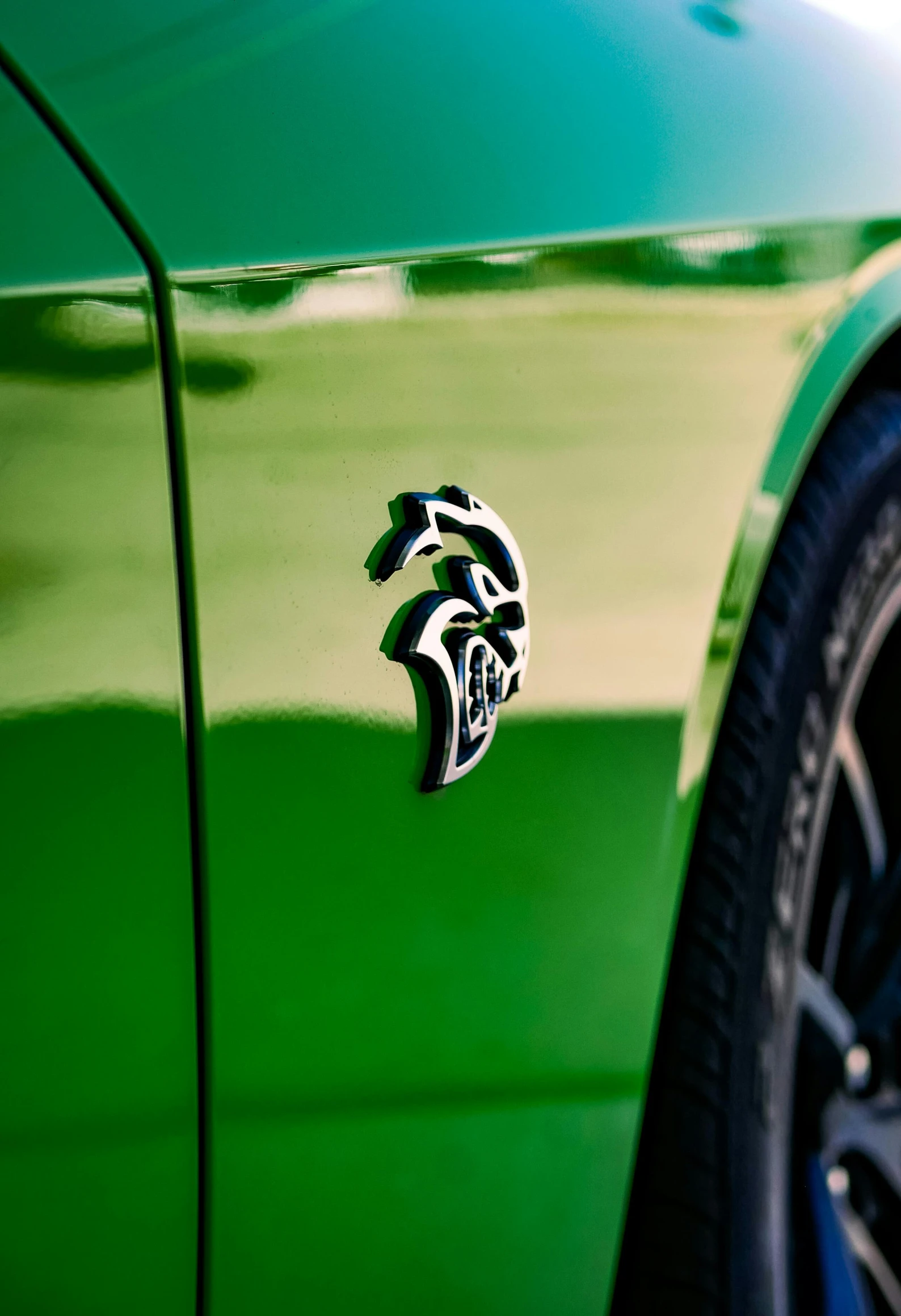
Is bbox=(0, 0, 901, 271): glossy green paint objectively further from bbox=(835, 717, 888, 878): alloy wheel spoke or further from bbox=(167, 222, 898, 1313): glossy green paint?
bbox=(835, 717, 888, 878): alloy wheel spoke

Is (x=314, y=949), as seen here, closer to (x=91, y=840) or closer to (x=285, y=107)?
(x=91, y=840)

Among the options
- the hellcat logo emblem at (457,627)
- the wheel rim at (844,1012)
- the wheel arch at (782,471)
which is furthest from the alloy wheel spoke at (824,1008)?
the hellcat logo emblem at (457,627)

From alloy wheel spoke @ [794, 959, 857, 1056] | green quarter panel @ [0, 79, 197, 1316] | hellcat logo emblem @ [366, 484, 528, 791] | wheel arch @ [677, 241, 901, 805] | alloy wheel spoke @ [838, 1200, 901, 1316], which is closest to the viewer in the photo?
green quarter panel @ [0, 79, 197, 1316]

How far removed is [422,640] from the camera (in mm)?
868

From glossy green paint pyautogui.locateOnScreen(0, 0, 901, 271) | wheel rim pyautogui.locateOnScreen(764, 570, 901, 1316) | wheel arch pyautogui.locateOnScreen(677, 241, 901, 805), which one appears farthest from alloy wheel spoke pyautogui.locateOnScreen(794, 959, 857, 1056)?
glossy green paint pyautogui.locateOnScreen(0, 0, 901, 271)

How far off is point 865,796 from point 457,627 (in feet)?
2.52

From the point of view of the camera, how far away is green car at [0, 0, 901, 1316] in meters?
0.74

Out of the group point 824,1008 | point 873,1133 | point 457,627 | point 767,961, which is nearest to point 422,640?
point 457,627

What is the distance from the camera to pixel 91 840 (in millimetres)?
741

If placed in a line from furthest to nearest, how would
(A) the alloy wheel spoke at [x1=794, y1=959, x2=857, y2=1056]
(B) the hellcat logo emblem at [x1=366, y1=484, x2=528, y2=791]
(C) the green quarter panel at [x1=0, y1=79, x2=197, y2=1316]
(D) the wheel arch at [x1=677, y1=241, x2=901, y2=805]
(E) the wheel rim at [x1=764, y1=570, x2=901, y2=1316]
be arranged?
(A) the alloy wheel spoke at [x1=794, y1=959, x2=857, y2=1056] < (E) the wheel rim at [x1=764, y1=570, x2=901, y2=1316] < (D) the wheel arch at [x1=677, y1=241, x2=901, y2=805] < (B) the hellcat logo emblem at [x1=366, y1=484, x2=528, y2=791] < (C) the green quarter panel at [x1=0, y1=79, x2=197, y2=1316]

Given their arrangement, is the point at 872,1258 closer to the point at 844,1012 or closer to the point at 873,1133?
the point at 873,1133

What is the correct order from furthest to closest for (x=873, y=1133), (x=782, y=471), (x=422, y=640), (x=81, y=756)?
(x=873, y=1133) < (x=782, y=471) < (x=422, y=640) < (x=81, y=756)

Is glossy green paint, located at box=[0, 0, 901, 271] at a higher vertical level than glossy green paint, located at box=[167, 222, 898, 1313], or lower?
higher

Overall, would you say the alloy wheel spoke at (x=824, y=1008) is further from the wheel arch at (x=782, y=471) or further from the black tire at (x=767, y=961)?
the wheel arch at (x=782, y=471)
